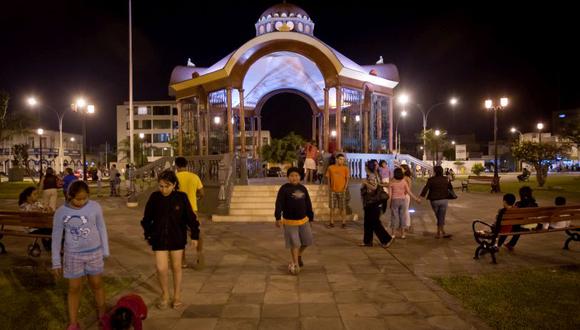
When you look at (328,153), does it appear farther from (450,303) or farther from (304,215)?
(450,303)

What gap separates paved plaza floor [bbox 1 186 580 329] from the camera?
5383mm

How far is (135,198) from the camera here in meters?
19.9

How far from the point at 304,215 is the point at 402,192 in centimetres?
374

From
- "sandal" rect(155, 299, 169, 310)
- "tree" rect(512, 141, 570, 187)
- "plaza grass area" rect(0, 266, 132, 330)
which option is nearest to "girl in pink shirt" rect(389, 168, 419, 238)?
"plaza grass area" rect(0, 266, 132, 330)

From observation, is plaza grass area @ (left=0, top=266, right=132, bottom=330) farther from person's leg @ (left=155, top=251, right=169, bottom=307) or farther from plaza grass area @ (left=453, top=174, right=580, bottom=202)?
plaza grass area @ (left=453, top=174, right=580, bottom=202)

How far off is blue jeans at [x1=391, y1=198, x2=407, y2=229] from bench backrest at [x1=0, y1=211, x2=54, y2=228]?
7.33 metres

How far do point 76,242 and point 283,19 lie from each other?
A: 16.8 metres

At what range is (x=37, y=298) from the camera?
6.36 m

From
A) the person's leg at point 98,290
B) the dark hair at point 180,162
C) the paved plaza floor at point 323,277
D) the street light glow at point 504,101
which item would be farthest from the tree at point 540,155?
the person's leg at point 98,290

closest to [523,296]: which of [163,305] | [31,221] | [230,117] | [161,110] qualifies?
[163,305]

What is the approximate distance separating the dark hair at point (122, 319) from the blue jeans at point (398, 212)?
23.7 ft

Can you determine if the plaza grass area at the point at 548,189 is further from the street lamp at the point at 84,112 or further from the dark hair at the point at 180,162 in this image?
the street lamp at the point at 84,112

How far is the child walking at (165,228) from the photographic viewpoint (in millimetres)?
5750

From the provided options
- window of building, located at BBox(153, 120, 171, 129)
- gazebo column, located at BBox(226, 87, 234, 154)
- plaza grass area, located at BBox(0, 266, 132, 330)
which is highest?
window of building, located at BBox(153, 120, 171, 129)
